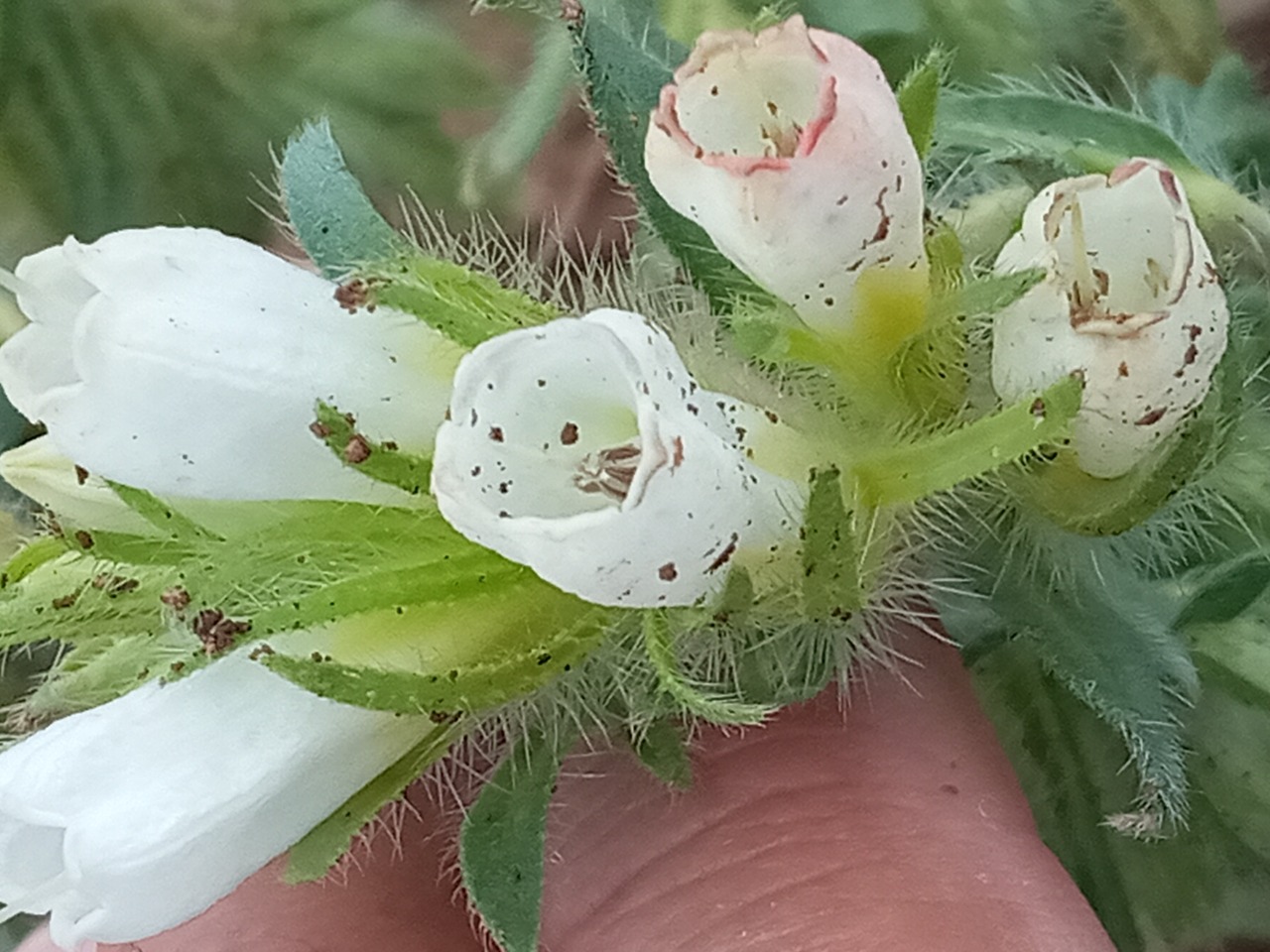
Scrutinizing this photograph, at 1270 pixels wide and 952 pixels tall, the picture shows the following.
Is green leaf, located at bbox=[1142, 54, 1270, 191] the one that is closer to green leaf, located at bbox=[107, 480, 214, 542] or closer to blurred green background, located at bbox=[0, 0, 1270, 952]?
blurred green background, located at bbox=[0, 0, 1270, 952]

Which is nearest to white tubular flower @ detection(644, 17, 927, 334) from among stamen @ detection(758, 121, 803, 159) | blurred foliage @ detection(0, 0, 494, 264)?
stamen @ detection(758, 121, 803, 159)

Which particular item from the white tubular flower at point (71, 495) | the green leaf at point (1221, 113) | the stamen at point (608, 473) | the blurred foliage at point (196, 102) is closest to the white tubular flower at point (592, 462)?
the stamen at point (608, 473)

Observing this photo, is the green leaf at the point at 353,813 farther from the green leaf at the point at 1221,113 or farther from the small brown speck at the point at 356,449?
the green leaf at the point at 1221,113

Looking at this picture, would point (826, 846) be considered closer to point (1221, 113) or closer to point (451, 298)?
point (451, 298)

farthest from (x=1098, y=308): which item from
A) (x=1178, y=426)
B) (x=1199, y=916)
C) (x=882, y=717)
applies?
(x=1199, y=916)

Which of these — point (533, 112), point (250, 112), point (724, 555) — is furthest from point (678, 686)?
point (250, 112)

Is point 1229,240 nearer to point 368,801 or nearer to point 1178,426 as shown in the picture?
point 1178,426
